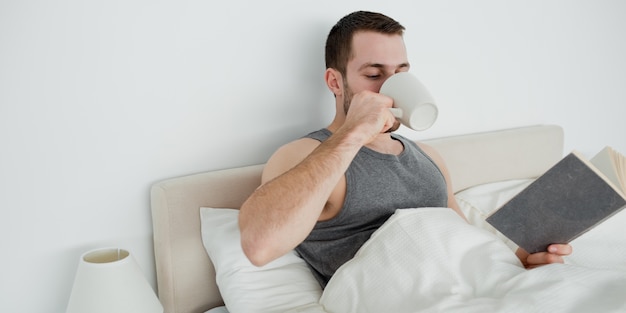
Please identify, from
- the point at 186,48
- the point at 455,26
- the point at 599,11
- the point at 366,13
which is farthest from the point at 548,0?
the point at 186,48

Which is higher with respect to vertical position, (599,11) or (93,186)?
(599,11)

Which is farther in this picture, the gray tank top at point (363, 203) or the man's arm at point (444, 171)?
the man's arm at point (444, 171)

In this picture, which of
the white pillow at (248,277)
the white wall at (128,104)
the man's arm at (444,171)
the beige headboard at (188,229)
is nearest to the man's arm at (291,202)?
the white pillow at (248,277)

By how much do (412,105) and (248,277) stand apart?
22.2 inches

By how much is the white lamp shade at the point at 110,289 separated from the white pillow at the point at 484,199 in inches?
39.3

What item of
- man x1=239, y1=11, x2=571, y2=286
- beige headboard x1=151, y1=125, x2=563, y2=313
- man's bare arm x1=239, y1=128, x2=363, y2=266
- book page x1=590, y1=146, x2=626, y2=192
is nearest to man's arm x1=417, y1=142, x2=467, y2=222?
man x1=239, y1=11, x2=571, y2=286

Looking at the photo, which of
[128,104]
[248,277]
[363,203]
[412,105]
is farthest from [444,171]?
[128,104]

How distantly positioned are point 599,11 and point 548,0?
0.37m

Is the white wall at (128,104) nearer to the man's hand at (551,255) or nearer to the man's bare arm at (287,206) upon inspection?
the man's bare arm at (287,206)

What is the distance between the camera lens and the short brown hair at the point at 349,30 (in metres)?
1.41

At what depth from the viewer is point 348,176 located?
1.27 m

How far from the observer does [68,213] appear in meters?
1.24

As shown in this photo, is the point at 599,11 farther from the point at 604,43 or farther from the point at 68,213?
the point at 68,213

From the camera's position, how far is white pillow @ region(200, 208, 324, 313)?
1.18 meters
